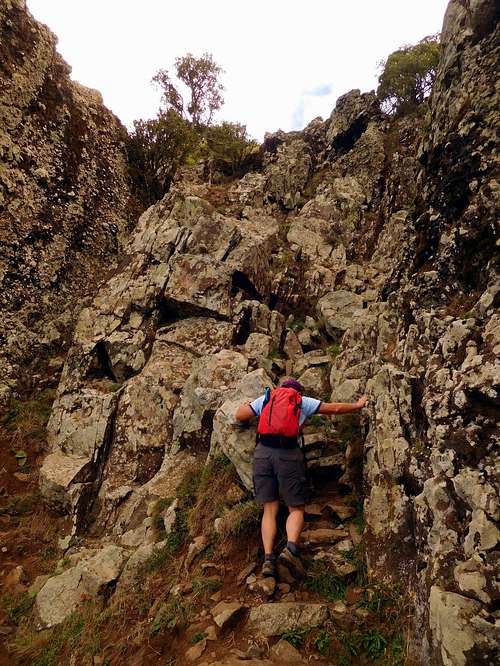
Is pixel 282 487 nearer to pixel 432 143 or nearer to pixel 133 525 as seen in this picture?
pixel 133 525

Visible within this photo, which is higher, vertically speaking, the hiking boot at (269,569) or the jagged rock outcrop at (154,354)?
the jagged rock outcrop at (154,354)

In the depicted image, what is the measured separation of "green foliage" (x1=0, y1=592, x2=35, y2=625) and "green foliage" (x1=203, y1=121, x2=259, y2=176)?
21.0 meters

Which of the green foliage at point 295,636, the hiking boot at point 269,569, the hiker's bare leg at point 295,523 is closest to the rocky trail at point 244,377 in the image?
the green foliage at point 295,636

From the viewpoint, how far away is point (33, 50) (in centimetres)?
1816

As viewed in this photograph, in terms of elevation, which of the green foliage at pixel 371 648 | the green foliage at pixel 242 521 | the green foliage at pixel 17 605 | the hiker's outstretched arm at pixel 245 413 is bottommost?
the green foliage at pixel 17 605

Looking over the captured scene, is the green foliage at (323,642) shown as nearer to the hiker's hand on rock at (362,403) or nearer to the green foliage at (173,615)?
the green foliage at (173,615)

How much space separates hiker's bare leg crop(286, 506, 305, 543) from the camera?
611 cm

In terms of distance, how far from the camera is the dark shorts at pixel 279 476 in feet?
21.5

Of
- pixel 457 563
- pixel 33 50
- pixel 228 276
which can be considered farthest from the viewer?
pixel 33 50

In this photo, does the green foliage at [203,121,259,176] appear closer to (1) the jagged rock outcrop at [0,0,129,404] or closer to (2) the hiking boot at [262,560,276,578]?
(1) the jagged rock outcrop at [0,0,129,404]

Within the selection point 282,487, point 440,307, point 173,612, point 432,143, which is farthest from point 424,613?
point 432,143

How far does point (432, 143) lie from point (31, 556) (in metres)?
13.8

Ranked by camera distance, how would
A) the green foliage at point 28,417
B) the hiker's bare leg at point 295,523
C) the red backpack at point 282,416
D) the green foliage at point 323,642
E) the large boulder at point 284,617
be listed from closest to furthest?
the green foliage at point 323,642, the large boulder at point 284,617, the hiker's bare leg at point 295,523, the red backpack at point 282,416, the green foliage at point 28,417

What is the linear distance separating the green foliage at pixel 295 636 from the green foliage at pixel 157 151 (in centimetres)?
2019
